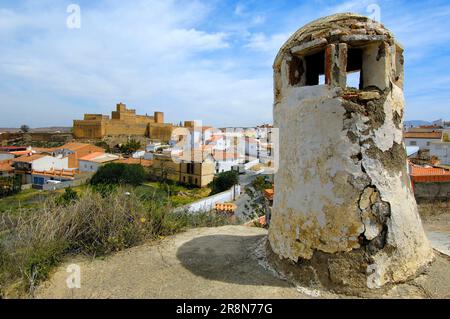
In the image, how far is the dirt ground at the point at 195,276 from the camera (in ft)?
11.2

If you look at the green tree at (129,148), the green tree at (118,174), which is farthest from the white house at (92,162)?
the green tree at (129,148)

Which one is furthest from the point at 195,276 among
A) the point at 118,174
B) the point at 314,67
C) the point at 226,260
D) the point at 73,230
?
the point at 118,174

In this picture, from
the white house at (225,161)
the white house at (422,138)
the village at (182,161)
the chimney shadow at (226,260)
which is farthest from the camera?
the white house at (225,161)

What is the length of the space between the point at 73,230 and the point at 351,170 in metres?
4.18

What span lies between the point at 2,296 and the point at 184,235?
2799 mm

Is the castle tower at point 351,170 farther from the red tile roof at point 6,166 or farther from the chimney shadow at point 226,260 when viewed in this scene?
the red tile roof at point 6,166

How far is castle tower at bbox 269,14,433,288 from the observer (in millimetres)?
3371

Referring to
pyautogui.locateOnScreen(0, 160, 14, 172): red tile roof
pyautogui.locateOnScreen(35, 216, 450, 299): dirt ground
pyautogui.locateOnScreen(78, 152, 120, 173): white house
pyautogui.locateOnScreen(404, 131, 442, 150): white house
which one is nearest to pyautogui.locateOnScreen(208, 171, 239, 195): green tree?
pyautogui.locateOnScreen(78, 152, 120, 173): white house

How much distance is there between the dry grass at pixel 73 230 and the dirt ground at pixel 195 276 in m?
0.23

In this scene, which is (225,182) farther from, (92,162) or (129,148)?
(129,148)

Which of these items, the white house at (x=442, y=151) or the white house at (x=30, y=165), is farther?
the white house at (x=30, y=165)

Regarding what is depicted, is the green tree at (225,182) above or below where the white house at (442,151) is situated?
below
